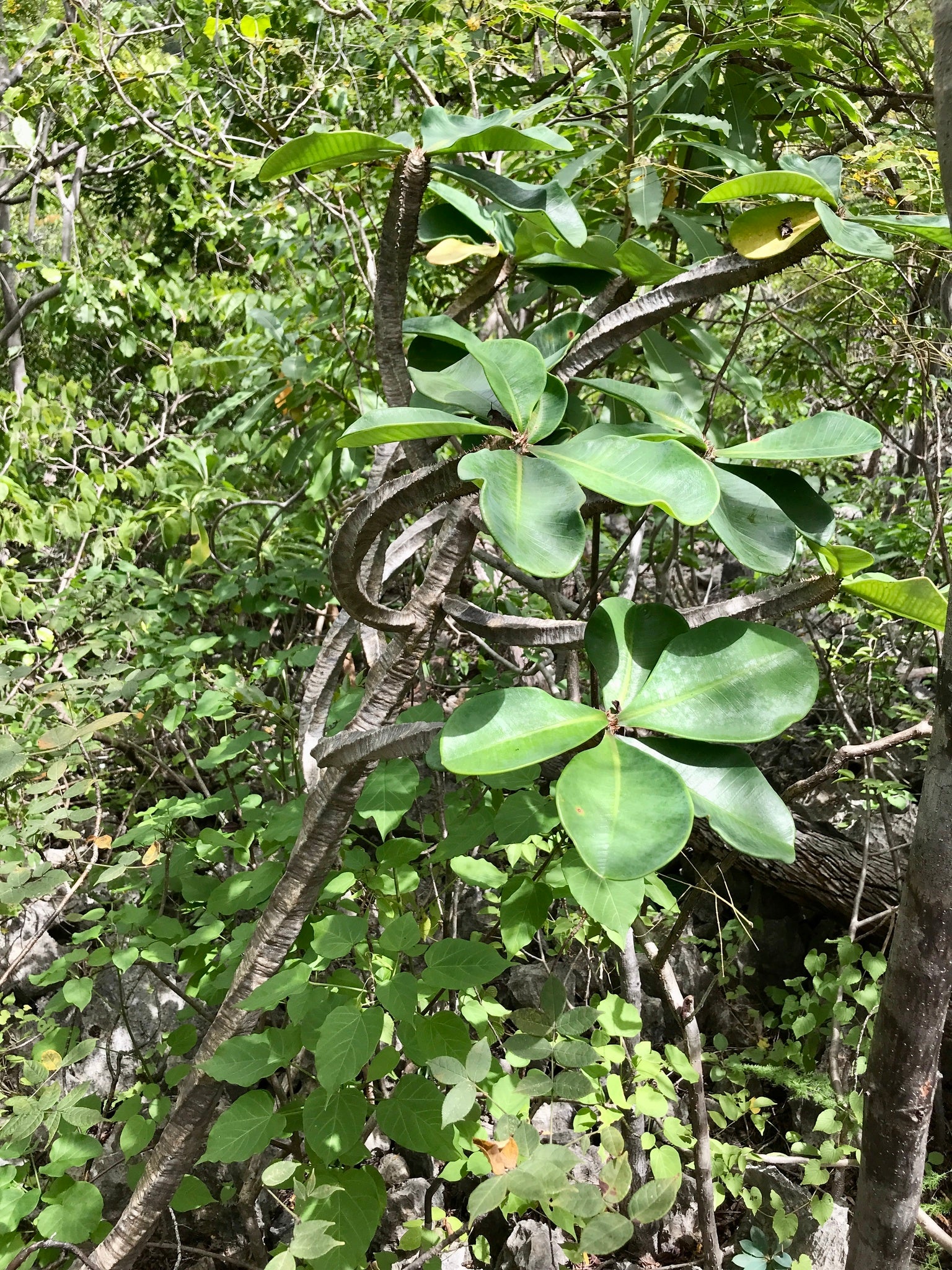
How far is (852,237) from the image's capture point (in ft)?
1.91

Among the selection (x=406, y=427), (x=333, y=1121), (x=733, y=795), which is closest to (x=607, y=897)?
(x=733, y=795)

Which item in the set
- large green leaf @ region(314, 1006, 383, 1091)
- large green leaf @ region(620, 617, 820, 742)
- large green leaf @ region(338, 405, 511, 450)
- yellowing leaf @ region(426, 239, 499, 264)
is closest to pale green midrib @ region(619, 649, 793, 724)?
large green leaf @ region(620, 617, 820, 742)

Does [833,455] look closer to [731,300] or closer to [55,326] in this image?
[731,300]

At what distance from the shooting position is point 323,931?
1.04 metres

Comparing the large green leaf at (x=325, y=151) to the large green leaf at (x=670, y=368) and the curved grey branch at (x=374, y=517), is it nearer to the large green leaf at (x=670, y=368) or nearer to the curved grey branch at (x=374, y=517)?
the curved grey branch at (x=374, y=517)

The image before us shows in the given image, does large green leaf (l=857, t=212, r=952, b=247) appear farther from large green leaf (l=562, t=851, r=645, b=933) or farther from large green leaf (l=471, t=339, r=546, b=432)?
large green leaf (l=562, t=851, r=645, b=933)

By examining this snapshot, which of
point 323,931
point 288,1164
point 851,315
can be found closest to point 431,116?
point 323,931

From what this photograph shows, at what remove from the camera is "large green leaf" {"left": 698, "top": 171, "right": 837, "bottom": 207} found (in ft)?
1.77

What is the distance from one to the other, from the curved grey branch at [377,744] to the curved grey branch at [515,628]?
10 cm

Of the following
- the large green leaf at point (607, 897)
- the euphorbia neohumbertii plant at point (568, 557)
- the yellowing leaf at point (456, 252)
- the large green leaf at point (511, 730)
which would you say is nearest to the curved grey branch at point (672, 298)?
the euphorbia neohumbertii plant at point (568, 557)

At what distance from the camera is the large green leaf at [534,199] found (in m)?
0.61

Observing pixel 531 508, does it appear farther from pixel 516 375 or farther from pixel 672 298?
pixel 672 298

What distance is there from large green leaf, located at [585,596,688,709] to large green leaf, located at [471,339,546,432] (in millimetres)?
154

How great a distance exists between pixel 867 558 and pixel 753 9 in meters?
1.16
